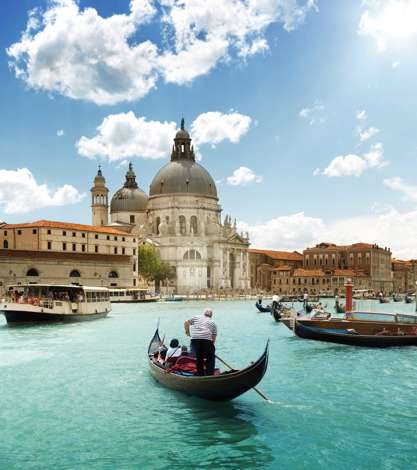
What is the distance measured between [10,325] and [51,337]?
603 cm

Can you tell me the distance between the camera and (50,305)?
30094 millimetres

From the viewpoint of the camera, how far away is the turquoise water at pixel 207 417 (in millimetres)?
9125

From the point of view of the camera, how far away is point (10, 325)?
29531mm

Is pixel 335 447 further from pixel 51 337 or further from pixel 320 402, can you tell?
pixel 51 337

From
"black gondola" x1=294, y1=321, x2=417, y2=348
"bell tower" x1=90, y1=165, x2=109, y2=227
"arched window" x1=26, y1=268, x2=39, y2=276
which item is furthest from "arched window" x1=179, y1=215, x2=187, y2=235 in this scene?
"black gondola" x1=294, y1=321, x2=417, y2=348

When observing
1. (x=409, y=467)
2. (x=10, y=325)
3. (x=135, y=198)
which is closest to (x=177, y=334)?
(x=10, y=325)

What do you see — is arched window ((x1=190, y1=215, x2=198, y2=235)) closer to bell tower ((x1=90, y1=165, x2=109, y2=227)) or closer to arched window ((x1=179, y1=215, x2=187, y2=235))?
arched window ((x1=179, y1=215, x2=187, y2=235))

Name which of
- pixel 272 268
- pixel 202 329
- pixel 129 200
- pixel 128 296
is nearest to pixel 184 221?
pixel 129 200

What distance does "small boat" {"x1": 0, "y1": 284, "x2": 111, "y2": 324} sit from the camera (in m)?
29.3

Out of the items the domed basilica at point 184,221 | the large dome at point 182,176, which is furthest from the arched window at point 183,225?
the large dome at point 182,176

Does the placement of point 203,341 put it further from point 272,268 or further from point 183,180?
point 272,268

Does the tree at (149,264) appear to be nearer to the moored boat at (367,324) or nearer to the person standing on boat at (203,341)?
the moored boat at (367,324)

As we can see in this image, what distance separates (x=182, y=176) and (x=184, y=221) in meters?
7.09

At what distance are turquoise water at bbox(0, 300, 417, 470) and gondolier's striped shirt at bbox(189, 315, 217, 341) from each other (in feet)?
4.66
